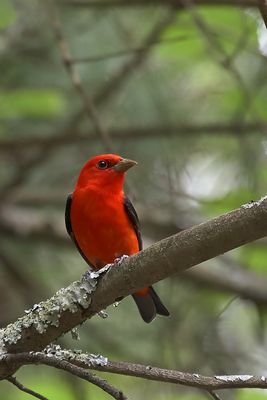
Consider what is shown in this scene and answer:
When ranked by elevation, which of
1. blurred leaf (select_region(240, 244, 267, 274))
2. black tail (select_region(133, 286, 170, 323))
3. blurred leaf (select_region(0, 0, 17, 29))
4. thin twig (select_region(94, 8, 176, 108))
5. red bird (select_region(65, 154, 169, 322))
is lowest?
black tail (select_region(133, 286, 170, 323))

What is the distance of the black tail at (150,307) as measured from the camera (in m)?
4.45

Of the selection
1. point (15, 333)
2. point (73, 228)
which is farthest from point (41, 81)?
point (15, 333)

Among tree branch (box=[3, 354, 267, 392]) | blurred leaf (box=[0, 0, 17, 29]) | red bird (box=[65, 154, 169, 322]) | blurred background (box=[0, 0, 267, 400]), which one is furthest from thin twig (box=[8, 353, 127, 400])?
blurred leaf (box=[0, 0, 17, 29])

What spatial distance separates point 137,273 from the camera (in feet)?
8.63

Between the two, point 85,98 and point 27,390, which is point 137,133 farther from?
point 27,390

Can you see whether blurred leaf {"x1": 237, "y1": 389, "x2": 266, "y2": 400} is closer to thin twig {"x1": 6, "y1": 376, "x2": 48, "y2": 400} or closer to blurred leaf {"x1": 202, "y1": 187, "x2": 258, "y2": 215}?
blurred leaf {"x1": 202, "y1": 187, "x2": 258, "y2": 215}

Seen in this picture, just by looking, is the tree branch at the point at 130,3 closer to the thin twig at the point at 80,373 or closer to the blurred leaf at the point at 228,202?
the blurred leaf at the point at 228,202

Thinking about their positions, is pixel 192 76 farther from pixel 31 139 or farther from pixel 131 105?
pixel 31 139

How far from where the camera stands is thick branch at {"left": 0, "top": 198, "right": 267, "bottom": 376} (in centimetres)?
239

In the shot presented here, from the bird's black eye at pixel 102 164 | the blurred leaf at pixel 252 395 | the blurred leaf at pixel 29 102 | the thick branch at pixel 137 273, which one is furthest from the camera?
the blurred leaf at pixel 29 102

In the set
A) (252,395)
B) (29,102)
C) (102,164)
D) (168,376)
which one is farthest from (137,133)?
(168,376)

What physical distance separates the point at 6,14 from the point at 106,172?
107 cm

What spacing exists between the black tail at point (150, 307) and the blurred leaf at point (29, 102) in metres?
1.35

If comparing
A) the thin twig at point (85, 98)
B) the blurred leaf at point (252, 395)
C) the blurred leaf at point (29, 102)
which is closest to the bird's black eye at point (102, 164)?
the thin twig at point (85, 98)
